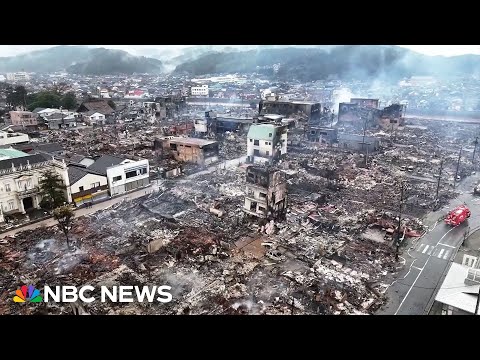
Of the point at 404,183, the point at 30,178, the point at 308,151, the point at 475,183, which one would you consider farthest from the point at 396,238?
the point at 30,178

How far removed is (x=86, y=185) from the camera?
12.5 meters

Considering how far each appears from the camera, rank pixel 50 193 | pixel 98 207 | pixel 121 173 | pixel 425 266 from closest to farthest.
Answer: pixel 425 266 → pixel 50 193 → pixel 98 207 → pixel 121 173

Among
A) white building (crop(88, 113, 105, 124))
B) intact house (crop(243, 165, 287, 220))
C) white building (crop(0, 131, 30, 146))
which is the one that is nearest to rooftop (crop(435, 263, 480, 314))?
intact house (crop(243, 165, 287, 220))

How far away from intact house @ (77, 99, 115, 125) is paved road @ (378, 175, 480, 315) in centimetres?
2461

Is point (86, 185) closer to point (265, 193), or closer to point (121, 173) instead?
point (121, 173)

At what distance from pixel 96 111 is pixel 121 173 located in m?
18.4

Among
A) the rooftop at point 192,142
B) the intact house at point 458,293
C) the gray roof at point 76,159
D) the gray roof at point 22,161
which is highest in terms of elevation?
the gray roof at point 22,161

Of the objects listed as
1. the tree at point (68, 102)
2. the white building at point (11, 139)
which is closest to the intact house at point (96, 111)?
the tree at point (68, 102)

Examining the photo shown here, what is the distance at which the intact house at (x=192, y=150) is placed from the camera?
17.2m

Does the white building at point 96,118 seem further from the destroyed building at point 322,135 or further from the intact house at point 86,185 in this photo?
the destroyed building at point 322,135

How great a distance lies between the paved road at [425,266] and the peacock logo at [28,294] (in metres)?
7.74

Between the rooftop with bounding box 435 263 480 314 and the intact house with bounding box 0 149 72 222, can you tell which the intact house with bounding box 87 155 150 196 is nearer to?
the intact house with bounding box 0 149 72 222

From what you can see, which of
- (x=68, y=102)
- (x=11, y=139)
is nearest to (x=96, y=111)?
(x=68, y=102)

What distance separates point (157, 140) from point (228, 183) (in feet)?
21.5
